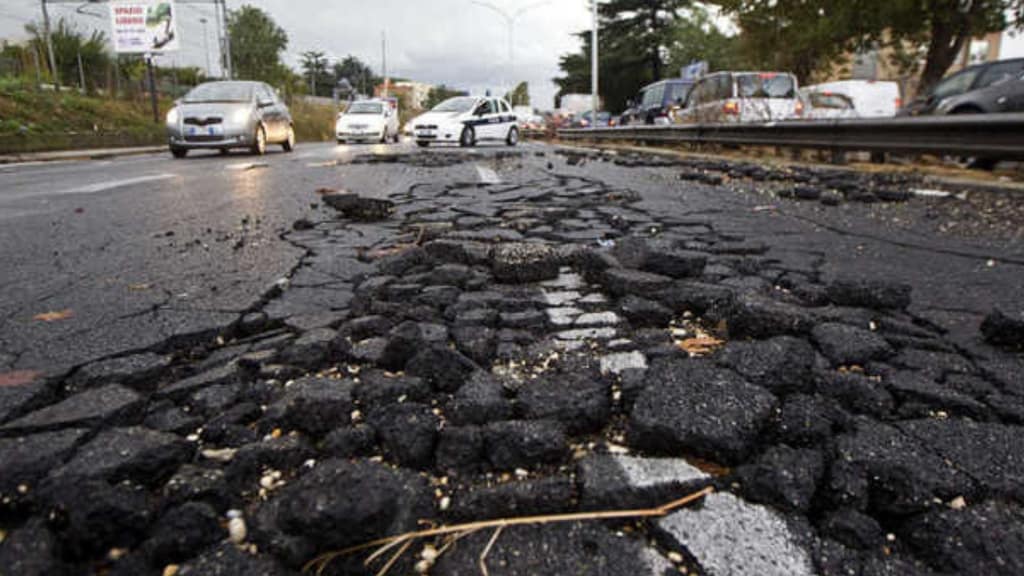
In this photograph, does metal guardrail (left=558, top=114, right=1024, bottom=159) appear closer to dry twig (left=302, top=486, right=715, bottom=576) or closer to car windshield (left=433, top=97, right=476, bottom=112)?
dry twig (left=302, top=486, right=715, bottom=576)

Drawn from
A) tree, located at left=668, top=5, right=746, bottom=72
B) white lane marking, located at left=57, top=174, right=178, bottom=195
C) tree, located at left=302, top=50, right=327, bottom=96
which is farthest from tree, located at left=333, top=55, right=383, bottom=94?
white lane marking, located at left=57, top=174, right=178, bottom=195

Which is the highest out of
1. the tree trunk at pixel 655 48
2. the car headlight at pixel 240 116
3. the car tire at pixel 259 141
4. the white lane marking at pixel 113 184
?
the tree trunk at pixel 655 48

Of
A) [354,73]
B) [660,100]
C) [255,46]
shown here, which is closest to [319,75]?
[354,73]

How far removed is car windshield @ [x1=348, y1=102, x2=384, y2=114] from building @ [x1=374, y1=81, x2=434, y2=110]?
78.6 metres

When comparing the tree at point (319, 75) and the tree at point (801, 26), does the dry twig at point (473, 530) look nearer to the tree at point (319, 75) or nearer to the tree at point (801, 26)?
the tree at point (801, 26)

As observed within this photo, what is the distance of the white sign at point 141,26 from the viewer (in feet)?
80.3

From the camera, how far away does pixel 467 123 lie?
53.8 feet

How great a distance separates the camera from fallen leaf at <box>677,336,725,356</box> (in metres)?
1.71

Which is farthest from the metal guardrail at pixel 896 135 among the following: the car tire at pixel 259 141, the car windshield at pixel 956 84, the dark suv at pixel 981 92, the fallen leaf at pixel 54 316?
the car tire at pixel 259 141

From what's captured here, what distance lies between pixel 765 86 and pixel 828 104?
207 centimetres

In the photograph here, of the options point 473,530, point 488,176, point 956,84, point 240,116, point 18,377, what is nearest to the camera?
point 473,530

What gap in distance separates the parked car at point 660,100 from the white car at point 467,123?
424cm

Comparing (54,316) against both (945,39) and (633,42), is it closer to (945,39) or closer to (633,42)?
(945,39)

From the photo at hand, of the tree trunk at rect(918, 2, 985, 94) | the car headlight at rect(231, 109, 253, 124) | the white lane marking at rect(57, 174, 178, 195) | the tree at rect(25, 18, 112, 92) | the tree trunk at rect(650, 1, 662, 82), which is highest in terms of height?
the tree trunk at rect(650, 1, 662, 82)
